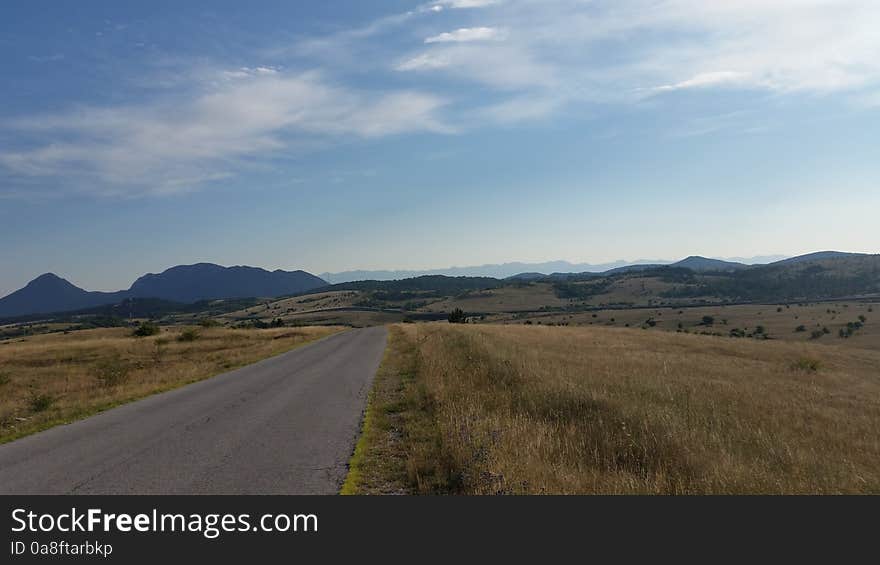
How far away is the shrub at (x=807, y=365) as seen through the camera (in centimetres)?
2561

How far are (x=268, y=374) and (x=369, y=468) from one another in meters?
15.7

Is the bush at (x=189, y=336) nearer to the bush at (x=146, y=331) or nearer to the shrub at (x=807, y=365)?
the bush at (x=146, y=331)

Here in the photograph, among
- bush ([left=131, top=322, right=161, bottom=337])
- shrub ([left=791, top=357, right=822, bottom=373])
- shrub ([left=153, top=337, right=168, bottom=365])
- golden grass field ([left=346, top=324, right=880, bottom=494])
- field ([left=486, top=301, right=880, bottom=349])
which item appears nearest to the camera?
golden grass field ([left=346, top=324, right=880, bottom=494])

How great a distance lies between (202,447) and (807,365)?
92.8ft

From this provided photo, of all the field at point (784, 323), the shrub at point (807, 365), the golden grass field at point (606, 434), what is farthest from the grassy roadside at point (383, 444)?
Result: the field at point (784, 323)

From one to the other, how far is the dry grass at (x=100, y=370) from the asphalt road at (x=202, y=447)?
181 cm

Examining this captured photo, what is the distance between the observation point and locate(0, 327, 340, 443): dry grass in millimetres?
15505

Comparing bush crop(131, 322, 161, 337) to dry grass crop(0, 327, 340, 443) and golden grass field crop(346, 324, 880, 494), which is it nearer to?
dry grass crop(0, 327, 340, 443)

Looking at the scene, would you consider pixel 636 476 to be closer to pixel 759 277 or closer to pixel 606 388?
pixel 606 388

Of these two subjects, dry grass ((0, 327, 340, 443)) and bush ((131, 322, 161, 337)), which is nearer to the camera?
dry grass ((0, 327, 340, 443))

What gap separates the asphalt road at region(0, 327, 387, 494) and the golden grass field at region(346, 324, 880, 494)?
33.4 inches

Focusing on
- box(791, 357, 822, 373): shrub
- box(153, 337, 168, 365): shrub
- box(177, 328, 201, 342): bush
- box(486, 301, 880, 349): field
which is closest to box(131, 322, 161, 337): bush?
box(177, 328, 201, 342): bush

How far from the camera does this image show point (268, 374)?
22500 mm
